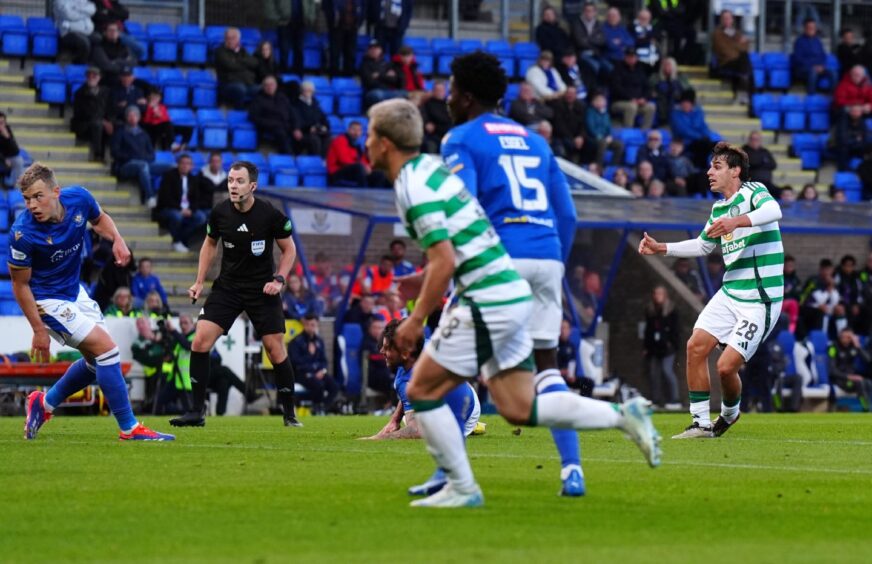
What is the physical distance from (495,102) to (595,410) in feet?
5.72

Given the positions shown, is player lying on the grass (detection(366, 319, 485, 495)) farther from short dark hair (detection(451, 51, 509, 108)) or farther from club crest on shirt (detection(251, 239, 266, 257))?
short dark hair (detection(451, 51, 509, 108))

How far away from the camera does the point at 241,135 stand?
88.6 feet

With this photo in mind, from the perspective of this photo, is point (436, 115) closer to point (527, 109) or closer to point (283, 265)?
point (527, 109)

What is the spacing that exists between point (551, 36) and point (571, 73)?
2.90ft

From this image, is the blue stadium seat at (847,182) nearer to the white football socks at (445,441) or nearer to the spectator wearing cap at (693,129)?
the spectator wearing cap at (693,129)

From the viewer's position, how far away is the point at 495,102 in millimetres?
8469

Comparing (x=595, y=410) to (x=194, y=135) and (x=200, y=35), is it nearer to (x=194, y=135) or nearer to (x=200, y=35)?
(x=194, y=135)

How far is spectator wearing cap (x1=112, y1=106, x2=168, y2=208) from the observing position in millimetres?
24969

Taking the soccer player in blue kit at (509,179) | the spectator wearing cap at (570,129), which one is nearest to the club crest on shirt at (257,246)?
the soccer player in blue kit at (509,179)

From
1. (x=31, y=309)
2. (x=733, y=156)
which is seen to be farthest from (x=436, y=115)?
(x=31, y=309)

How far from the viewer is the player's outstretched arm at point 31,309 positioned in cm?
1161

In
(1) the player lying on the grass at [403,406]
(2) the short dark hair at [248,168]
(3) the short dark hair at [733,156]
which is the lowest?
(1) the player lying on the grass at [403,406]

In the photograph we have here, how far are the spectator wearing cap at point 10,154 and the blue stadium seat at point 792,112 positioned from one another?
15.8 metres

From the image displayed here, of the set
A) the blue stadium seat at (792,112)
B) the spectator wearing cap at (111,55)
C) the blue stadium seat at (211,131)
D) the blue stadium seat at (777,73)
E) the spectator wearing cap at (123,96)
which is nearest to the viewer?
the spectator wearing cap at (123,96)
